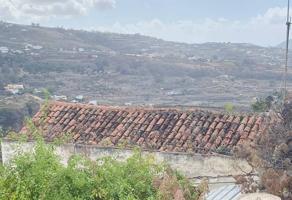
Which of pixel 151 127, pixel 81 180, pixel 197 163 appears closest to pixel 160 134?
pixel 151 127

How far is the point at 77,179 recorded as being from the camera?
7.74 m

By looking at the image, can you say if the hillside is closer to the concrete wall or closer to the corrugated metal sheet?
the concrete wall

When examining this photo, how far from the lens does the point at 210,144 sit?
38.4ft

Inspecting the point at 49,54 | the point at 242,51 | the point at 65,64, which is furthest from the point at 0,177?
the point at 242,51

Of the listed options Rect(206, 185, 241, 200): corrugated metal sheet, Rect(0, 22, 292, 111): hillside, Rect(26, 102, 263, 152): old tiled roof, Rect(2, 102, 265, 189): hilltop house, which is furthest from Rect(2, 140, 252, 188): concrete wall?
Rect(0, 22, 292, 111): hillside

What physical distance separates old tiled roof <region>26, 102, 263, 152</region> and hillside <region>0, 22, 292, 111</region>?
56.5 meters

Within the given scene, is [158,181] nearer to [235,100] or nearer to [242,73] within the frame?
[235,100]

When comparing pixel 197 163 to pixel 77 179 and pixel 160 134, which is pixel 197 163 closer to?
pixel 160 134

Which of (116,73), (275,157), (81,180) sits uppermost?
(275,157)

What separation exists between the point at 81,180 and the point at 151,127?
17.3ft

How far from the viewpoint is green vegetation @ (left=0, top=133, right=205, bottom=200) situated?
735 centimetres

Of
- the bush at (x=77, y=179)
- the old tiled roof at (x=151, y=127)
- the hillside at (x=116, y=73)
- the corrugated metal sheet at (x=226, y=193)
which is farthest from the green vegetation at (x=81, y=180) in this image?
the hillside at (x=116, y=73)

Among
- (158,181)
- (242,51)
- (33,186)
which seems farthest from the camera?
(242,51)

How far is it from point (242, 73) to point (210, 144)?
10464 cm
